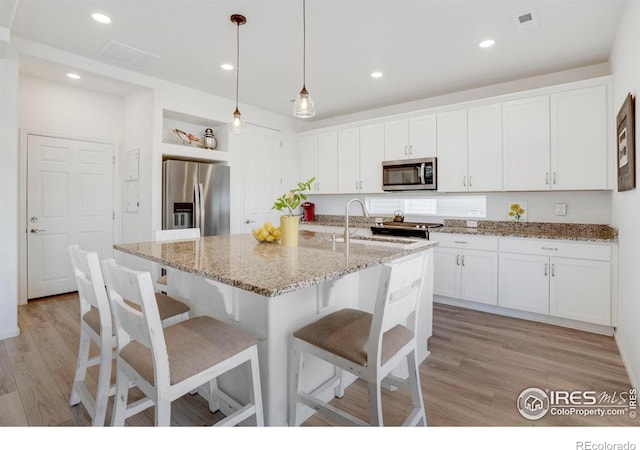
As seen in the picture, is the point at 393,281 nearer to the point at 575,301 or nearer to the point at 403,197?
the point at 575,301

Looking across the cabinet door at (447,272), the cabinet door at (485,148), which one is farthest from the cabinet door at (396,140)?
the cabinet door at (447,272)

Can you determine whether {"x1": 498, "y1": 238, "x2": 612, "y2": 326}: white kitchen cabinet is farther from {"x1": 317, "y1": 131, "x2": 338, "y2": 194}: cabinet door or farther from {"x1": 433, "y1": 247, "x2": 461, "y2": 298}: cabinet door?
{"x1": 317, "y1": 131, "x2": 338, "y2": 194}: cabinet door

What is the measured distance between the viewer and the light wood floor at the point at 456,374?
1785 millimetres

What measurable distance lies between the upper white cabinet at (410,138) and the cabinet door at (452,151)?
0.11 meters

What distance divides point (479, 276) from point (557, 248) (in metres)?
0.75

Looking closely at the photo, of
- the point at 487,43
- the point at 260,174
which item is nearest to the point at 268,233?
the point at 487,43

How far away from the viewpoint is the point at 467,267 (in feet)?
11.9

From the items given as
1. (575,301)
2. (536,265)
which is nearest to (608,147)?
(536,265)

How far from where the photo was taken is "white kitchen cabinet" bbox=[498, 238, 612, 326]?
292 centimetres

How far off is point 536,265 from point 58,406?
3.83 metres

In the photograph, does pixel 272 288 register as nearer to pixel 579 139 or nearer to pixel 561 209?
pixel 579 139

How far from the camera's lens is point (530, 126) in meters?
3.45

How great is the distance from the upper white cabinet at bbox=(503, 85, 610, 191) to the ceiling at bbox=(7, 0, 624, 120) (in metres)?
0.41

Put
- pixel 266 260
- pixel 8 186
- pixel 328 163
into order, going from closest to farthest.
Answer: pixel 266 260
pixel 8 186
pixel 328 163
